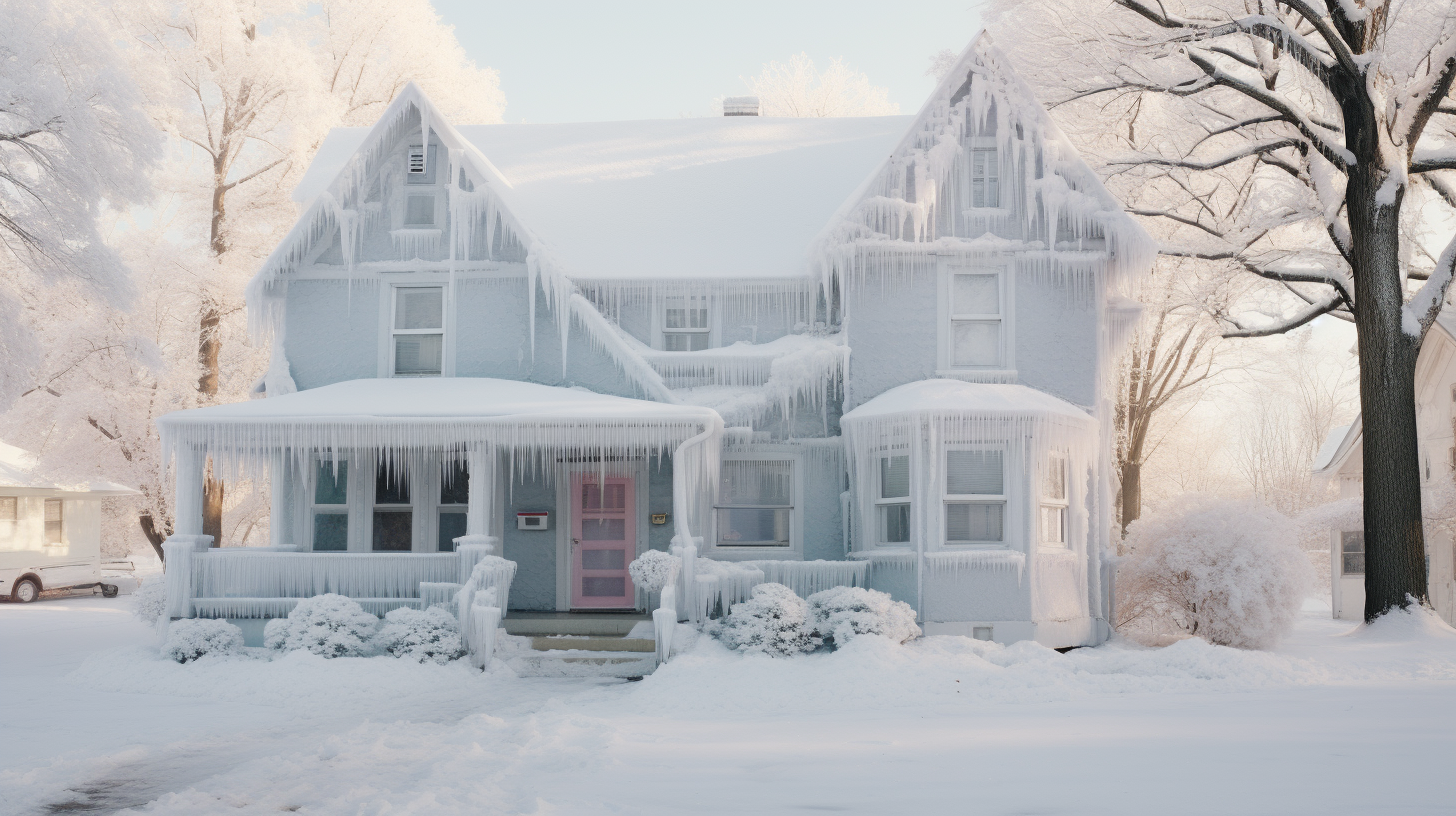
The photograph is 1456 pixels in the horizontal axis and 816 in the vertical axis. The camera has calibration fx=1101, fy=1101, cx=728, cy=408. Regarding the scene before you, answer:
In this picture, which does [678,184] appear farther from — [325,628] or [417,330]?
[325,628]

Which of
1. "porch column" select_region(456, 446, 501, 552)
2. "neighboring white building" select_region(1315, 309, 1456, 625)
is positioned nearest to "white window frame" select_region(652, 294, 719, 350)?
"porch column" select_region(456, 446, 501, 552)

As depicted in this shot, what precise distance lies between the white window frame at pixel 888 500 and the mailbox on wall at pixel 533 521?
4.92 meters

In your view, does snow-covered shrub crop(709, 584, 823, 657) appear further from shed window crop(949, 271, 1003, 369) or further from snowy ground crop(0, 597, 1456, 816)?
shed window crop(949, 271, 1003, 369)

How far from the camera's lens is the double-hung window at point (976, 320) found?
53.2ft

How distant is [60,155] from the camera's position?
17109 millimetres

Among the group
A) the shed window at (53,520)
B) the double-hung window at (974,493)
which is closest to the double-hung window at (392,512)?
the double-hung window at (974,493)

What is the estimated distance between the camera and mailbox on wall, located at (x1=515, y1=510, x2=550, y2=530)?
16.5 metres

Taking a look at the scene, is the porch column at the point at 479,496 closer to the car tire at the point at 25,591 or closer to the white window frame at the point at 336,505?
the white window frame at the point at 336,505

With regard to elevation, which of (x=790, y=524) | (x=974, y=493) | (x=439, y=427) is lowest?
(x=790, y=524)

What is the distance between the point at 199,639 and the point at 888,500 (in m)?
8.91

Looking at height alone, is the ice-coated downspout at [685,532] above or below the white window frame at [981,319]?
below

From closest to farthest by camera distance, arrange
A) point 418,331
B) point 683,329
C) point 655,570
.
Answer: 1. point 655,570
2. point 418,331
3. point 683,329

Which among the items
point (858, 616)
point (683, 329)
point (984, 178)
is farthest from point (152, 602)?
point (984, 178)

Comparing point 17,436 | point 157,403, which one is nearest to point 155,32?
point 157,403
